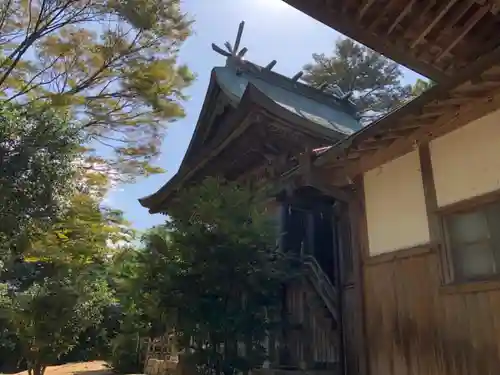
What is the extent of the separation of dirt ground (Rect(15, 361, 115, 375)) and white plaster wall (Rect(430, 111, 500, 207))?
47.4ft

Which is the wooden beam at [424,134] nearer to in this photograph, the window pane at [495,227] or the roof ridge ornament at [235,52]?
the window pane at [495,227]

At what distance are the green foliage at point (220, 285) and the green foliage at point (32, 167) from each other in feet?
7.64

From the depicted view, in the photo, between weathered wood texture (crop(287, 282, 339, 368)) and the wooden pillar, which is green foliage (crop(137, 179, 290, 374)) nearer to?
weathered wood texture (crop(287, 282, 339, 368))

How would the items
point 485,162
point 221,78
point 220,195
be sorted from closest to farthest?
point 485,162, point 220,195, point 221,78

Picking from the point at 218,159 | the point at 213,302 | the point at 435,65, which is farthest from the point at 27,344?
the point at 435,65

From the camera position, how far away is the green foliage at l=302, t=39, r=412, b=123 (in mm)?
26312

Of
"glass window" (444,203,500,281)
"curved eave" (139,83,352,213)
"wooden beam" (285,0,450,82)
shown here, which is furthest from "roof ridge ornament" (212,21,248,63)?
"glass window" (444,203,500,281)

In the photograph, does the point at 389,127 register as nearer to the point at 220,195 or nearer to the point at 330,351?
the point at 220,195

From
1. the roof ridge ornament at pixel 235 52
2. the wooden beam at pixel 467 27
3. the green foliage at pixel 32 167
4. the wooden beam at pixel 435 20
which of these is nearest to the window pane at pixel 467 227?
the wooden beam at pixel 467 27

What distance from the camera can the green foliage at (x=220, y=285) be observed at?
6316 millimetres

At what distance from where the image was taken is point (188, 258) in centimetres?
650

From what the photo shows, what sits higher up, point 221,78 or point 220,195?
Result: point 221,78

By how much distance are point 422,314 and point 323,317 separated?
2.93 meters

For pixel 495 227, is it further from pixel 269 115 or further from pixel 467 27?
pixel 269 115
